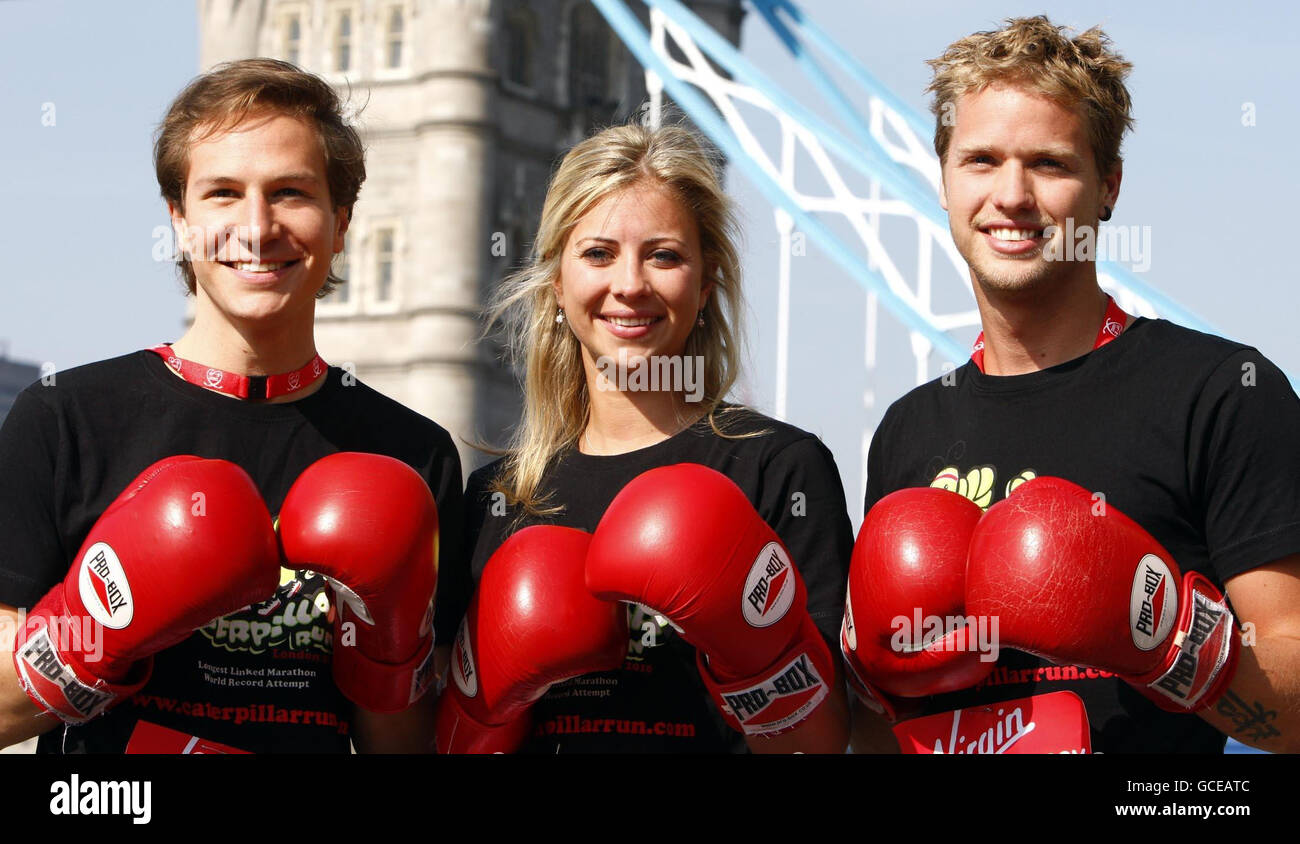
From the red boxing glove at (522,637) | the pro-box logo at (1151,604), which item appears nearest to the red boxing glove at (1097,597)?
the pro-box logo at (1151,604)

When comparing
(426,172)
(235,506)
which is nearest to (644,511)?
(235,506)

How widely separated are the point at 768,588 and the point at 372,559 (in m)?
0.68

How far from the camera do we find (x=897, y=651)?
259 cm

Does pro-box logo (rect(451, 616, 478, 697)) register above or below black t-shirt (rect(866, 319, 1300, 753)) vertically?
below

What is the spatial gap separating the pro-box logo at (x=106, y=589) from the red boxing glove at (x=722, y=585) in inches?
30.5

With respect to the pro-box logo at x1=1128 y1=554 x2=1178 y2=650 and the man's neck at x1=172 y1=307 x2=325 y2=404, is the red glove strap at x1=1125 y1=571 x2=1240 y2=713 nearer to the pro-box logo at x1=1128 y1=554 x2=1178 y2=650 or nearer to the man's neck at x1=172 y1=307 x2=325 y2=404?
the pro-box logo at x1=1128 y1=554 x2=1178 y2=650

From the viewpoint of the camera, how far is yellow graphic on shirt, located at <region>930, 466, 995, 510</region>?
9.05 ft

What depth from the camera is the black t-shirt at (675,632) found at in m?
2.83

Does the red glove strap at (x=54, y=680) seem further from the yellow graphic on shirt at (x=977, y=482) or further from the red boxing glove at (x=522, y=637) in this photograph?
the yellow graphic on shirt at (x=977, y=482)

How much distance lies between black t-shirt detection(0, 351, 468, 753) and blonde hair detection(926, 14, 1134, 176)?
53.2 inches

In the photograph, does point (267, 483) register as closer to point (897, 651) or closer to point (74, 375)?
point (74, 375)

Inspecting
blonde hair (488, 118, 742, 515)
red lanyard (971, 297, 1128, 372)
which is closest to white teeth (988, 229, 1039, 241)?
red lanyard (971, 297, 1128, 372)

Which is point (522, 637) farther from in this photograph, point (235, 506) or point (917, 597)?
point (917, 597)
